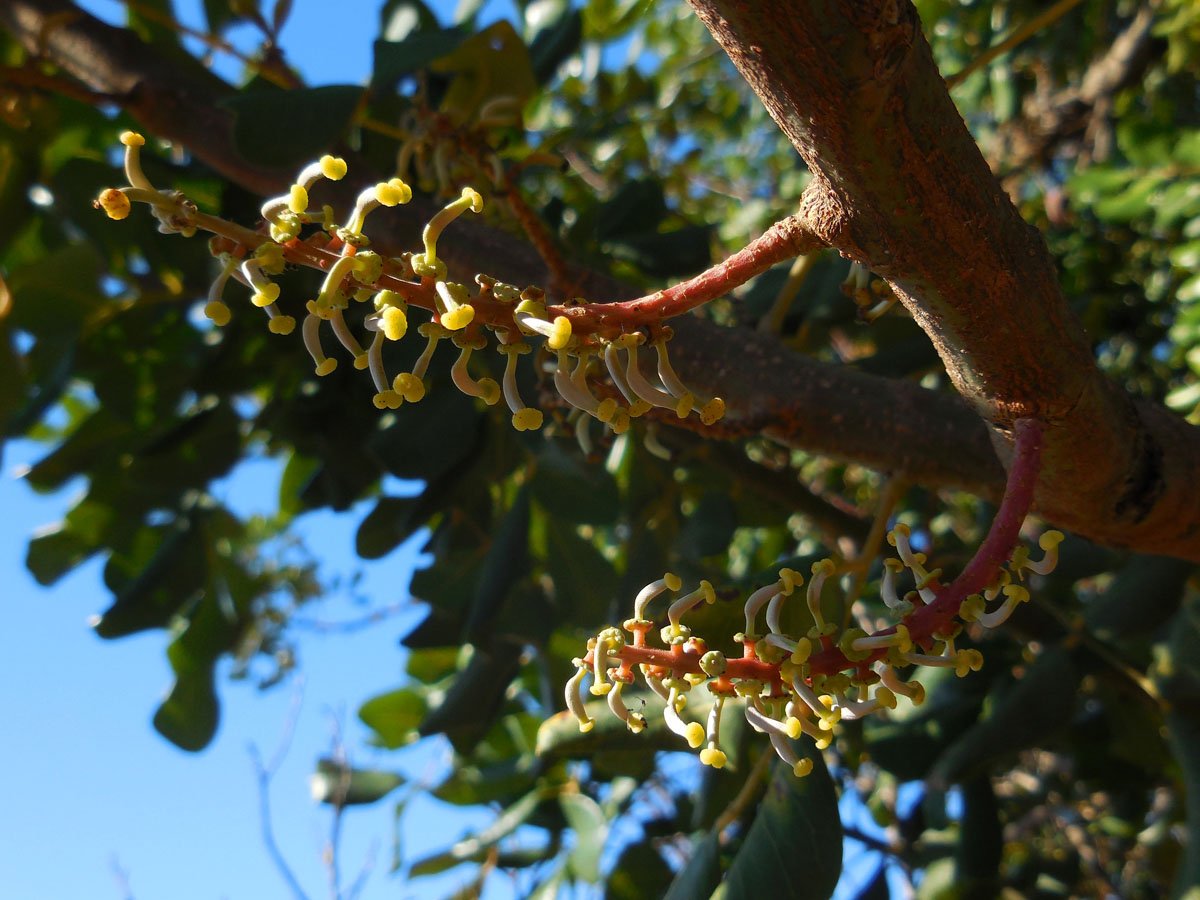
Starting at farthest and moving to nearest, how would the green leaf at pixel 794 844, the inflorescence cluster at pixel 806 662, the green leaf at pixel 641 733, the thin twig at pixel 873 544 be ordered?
the green leaf at pixel 641 733 → the thin twig at pixel 873 544 → the green leaf at pixel 794 844 → the inflorescence cluster at pixel 806 662

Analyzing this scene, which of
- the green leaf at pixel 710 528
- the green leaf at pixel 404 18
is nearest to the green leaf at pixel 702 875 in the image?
the green leaf at pixel 710 528

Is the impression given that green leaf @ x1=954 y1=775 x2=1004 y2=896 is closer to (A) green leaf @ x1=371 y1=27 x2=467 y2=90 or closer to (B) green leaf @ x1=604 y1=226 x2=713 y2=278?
(B) green leaf @ x1=604 y1=226 x2=713 y2=278

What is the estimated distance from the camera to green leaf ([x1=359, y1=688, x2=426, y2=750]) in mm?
1835

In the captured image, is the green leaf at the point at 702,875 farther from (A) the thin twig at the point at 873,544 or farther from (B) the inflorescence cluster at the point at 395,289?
(B) the inflorescence cluster at the point at 395,289

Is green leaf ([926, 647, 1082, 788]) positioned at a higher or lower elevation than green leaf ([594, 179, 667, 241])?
lower

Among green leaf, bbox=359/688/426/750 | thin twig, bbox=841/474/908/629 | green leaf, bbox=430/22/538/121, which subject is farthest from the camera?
green leaf, bbox=359/688/426/750

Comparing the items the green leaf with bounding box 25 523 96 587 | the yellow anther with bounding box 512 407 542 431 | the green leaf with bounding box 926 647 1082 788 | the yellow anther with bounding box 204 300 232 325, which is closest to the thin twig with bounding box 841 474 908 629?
the green leaf with bounding box 926 647 1082 788

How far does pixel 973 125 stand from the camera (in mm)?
3375

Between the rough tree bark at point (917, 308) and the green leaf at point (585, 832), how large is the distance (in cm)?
85

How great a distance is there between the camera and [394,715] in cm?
184

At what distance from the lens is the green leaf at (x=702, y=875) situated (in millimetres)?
914

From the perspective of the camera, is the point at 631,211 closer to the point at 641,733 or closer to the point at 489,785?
the point at 641,733

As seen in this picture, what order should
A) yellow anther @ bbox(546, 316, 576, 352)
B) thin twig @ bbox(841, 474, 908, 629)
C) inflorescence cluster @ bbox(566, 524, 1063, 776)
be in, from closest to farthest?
yellow anther @ bbox(546, 316, 576, 352), inflorescence cluster @ bbox(566, 524, 1063, 776), thin twig @ bbox(841, 474, 908, 629)

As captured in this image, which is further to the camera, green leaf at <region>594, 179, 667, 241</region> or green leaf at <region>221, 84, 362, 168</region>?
green leaf at <region>594, 179, 667, 241</region>
